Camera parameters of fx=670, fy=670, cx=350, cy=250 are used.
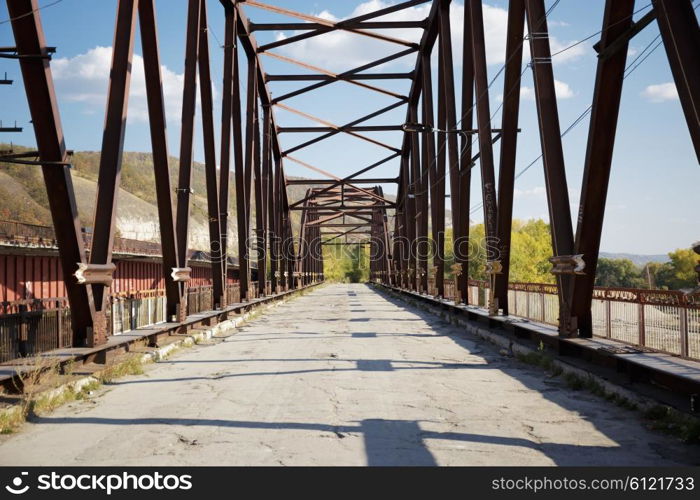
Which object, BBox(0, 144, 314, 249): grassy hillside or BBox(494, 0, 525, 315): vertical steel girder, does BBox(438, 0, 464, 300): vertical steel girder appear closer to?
BBox(494, 0, 525, 315): vertical steel girder

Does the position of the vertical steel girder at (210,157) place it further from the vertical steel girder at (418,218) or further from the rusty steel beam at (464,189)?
the vertical steel girder at (418,218)

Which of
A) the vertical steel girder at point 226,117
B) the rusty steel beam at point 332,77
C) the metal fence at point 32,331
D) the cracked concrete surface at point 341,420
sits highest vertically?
the rusty steel beam at point 332,77

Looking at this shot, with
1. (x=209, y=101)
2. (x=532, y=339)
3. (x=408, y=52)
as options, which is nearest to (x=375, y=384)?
(x=532, y=339)

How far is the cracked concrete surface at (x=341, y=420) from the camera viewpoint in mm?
4844

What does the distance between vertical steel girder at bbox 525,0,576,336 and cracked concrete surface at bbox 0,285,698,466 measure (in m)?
1.27

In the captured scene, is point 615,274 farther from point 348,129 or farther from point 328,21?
point 328,21

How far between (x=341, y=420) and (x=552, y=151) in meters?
6.04

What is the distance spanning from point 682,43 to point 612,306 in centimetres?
524

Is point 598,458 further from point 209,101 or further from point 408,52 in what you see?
point 408,52

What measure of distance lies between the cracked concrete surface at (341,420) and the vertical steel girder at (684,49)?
268cm

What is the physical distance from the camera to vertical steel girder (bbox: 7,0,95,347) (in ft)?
25.5

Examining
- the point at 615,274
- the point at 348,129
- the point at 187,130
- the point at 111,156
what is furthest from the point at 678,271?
the point at 111,156

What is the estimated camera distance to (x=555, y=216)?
9953 millimetres

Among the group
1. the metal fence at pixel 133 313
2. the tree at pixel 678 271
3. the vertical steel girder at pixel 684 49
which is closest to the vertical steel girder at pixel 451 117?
the metal fence at pixel 133 313
